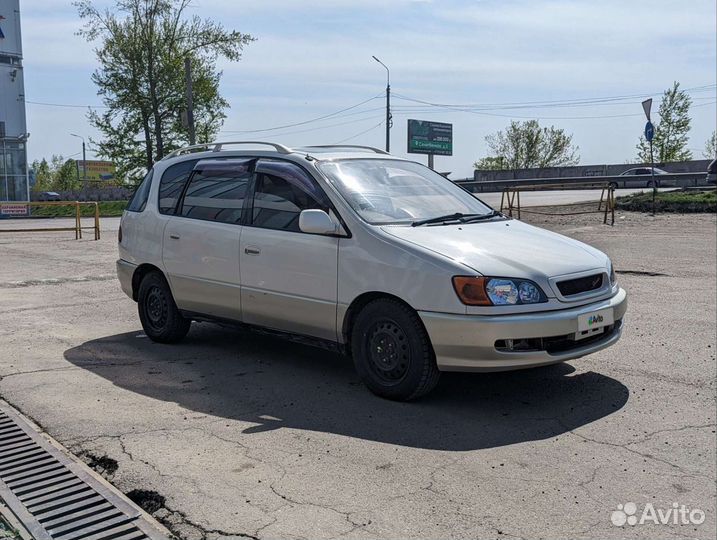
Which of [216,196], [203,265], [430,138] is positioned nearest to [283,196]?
[216,196]

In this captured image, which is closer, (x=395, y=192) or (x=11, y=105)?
(x=395, y=192)

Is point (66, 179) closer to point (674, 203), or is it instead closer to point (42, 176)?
point (42, 176)

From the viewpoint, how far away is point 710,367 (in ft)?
20.4

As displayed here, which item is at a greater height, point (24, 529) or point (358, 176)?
point (358, 176)

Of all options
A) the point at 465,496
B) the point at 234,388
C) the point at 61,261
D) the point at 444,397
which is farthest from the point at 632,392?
the point at 61,261

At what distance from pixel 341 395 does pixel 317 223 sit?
1249 mm

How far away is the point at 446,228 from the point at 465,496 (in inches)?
91.3

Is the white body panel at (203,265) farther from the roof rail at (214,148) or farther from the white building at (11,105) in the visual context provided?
the white building at (11,105)

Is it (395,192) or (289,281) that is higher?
(395,192)

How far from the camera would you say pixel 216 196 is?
682cm

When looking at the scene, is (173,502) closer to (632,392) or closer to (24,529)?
(24,529)

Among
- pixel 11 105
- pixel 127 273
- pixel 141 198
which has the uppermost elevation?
pixel 11 105

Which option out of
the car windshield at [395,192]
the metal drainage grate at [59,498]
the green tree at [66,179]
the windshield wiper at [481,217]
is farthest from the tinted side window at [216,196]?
the green tree at [66,179]

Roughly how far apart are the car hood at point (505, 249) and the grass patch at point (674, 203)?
53.0ft
